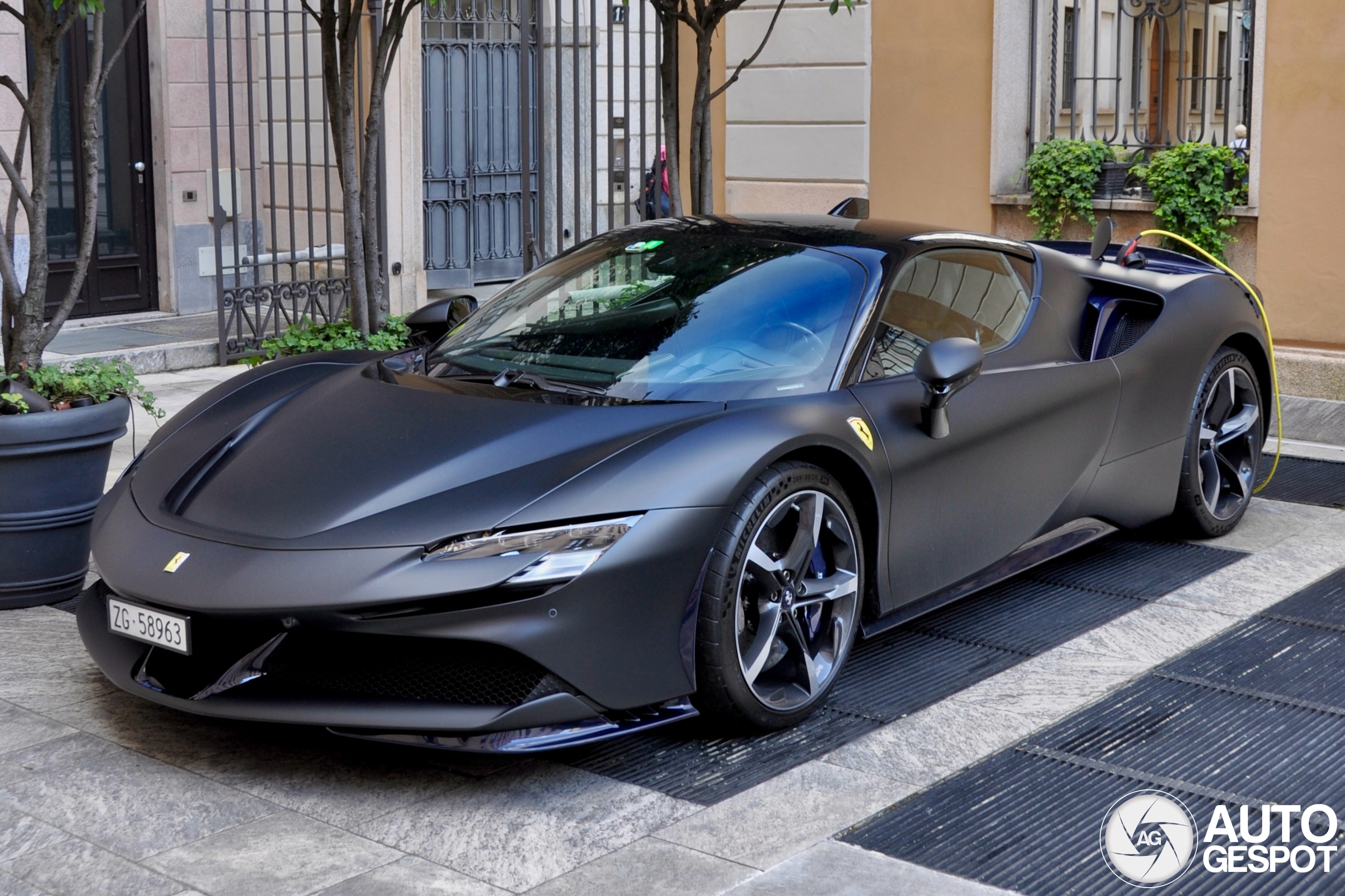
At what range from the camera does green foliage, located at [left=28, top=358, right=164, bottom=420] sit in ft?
16.5

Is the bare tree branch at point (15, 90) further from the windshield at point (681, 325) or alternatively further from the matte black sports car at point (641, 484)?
the windshield at point (681, 325)

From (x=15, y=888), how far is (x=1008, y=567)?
3.00 m

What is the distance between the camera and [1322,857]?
10.6ft

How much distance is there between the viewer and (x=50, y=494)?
486 centimetres

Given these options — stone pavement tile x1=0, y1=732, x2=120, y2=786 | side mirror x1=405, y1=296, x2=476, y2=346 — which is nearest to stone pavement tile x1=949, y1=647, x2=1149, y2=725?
side mirror x1=405, y1=296, x2=476, y2=346

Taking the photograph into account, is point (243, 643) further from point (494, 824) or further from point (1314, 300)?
point (1314, 300)

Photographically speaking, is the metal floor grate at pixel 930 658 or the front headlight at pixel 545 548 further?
the metal floor grate at pixel 930 658

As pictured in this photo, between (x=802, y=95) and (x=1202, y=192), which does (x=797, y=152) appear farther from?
(x=1202, y=192)

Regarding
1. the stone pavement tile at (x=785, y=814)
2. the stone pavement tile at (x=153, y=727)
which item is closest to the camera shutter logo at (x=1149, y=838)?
the stone pavement tile at (x=785, y=814)

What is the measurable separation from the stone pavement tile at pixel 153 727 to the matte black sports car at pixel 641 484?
252 mm

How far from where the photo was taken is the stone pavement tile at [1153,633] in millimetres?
4625

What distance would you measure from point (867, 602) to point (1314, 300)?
545cm

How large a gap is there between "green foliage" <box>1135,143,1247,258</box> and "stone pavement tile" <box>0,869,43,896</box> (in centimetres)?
751

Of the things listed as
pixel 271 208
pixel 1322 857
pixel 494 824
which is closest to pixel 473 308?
pixel 494 824
